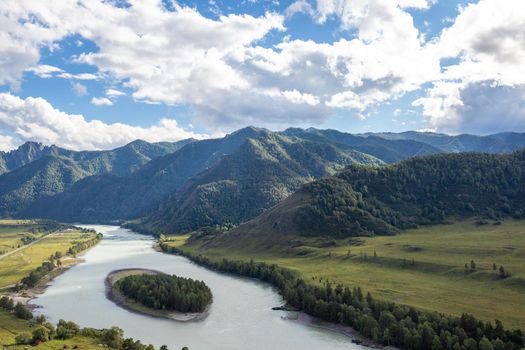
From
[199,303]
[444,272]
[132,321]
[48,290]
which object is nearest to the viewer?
[132,321]

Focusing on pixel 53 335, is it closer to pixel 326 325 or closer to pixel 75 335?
pixel 75 335

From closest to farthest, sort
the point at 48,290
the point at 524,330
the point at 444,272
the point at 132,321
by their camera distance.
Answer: the point at 524,330 < the point at 132,321 < the point at 444,272 < the point at 48,290

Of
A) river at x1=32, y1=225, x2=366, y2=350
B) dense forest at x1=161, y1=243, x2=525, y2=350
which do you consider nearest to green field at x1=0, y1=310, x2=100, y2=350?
river at x1=32, y1=225, x2=366, y2=350

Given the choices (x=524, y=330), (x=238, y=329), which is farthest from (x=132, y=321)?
(x=524, y=330)

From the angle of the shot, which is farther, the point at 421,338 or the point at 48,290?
the point at 48,290

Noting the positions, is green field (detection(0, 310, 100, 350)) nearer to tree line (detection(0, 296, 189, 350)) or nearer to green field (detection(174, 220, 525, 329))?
A: tree line (detection(0, 296, 189, 350))

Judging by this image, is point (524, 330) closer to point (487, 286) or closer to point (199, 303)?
point (487, 286)

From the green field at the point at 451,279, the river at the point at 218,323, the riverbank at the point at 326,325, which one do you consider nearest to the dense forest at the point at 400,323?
the riverbank at the point at 326,325
